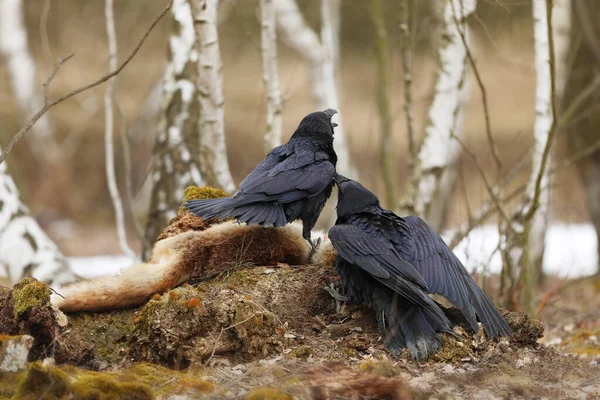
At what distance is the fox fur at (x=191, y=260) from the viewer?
4.44 metres

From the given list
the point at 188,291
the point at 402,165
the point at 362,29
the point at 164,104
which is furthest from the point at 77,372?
the point at 362,29

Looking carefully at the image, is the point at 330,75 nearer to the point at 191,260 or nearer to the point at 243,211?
the point at 243,211

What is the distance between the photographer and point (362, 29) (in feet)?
65.4

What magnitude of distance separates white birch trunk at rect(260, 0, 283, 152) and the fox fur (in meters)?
2.37

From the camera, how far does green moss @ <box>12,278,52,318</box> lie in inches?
155

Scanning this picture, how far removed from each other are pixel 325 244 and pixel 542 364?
165cm

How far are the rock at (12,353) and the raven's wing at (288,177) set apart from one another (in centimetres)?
175

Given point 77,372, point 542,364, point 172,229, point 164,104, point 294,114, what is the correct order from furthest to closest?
point 294,114 < point 164,104 < point 172,229 < point 542,364 < point 77,372

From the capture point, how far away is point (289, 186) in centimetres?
503

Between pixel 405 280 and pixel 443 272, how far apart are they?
353 millimetres

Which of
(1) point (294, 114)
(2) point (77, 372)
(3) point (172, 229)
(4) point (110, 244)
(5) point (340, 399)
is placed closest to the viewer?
(5) point (340, 399)

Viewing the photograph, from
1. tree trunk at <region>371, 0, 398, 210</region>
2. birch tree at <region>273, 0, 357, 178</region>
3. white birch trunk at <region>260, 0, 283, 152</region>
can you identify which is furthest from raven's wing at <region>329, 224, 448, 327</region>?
birch tree at <region>273, 0, 357, 178</region>

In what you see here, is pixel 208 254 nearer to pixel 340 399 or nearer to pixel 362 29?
pixel 340 399

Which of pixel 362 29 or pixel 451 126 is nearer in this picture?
pixel 451 126
